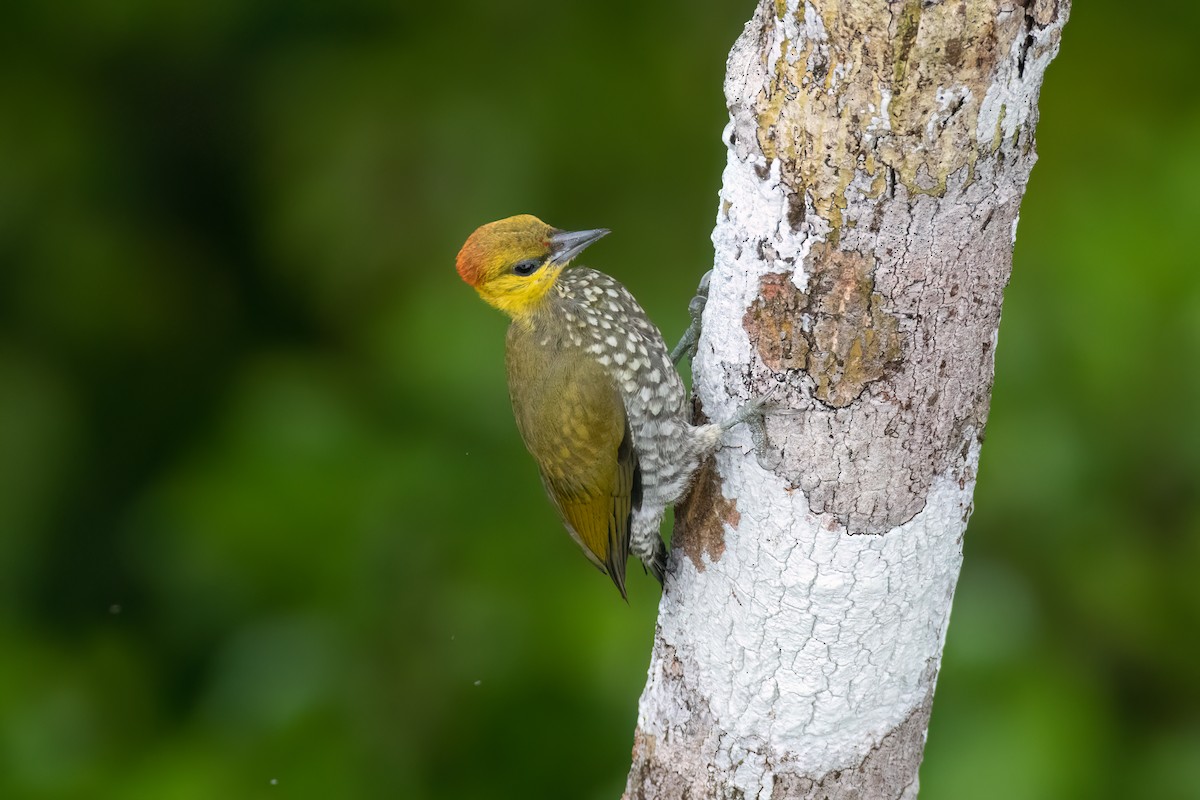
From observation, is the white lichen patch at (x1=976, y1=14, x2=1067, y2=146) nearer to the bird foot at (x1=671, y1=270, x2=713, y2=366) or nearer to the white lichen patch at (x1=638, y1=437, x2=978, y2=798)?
the white lichen patch at (x1=638, y1=437, x2=978, y2=798)

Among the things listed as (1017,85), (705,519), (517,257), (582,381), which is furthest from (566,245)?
(1017,85)

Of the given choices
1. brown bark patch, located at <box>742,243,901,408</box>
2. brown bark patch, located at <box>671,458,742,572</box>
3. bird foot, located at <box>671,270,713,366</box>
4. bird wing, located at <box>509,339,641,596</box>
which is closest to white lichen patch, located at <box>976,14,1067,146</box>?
brown bark patch, located at <box>742,243,901,408</box>

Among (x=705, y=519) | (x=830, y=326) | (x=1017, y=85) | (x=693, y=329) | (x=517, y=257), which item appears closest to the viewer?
(x=1017, y=85)

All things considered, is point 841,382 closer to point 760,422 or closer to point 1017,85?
point 760,422

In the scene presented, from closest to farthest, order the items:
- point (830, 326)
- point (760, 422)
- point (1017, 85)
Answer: point (1017, 85) < point (830, 326) < point (760, 422)

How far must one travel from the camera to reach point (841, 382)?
193 cm

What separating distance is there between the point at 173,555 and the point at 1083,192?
2.50 m

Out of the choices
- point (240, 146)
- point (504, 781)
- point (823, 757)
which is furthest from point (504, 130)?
point (823, 757)

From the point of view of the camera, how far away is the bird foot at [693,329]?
2.70m

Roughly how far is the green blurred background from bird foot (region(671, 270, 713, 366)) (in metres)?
0.46

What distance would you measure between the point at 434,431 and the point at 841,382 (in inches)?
65.9

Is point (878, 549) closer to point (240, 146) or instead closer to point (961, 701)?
point (961, 701)

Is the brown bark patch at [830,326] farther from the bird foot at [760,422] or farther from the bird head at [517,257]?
the bird head at [517,257]

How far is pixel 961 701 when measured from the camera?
9.62 ft
